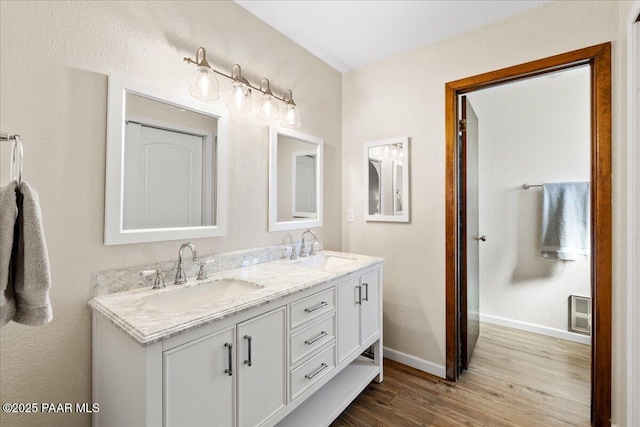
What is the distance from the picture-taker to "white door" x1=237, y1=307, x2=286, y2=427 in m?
1.15

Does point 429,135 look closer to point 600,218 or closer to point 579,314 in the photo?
point 600,218

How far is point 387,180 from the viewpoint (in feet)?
7.97

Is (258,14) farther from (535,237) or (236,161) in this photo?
(535,237)

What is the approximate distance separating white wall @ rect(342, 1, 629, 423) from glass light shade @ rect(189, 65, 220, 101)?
1.39m

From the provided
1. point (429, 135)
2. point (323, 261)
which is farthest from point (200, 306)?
point (429, 135)

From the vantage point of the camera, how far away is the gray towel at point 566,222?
2609mm

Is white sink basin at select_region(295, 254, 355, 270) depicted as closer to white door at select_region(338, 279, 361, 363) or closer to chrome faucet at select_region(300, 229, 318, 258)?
chrome faucet at select_region(300, 229, 318, 258)

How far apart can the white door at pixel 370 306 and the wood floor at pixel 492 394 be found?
0.40 metres

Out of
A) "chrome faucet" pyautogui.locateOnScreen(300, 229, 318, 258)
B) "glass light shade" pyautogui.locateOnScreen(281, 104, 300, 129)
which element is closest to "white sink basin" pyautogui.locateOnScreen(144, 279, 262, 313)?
"chrome faucet" pyautogui.locateOnScreen(300, 229, 318, 258)

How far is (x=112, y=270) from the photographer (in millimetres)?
1286

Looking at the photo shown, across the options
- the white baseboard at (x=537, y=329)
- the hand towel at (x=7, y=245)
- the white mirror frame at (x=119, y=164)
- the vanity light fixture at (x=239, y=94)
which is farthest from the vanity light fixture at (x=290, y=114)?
the white baseboard at (x=537, y=329)

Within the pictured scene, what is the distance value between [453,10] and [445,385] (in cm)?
250

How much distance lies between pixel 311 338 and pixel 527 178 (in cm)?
270

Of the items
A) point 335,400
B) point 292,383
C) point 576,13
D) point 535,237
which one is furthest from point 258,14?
point 535,237
